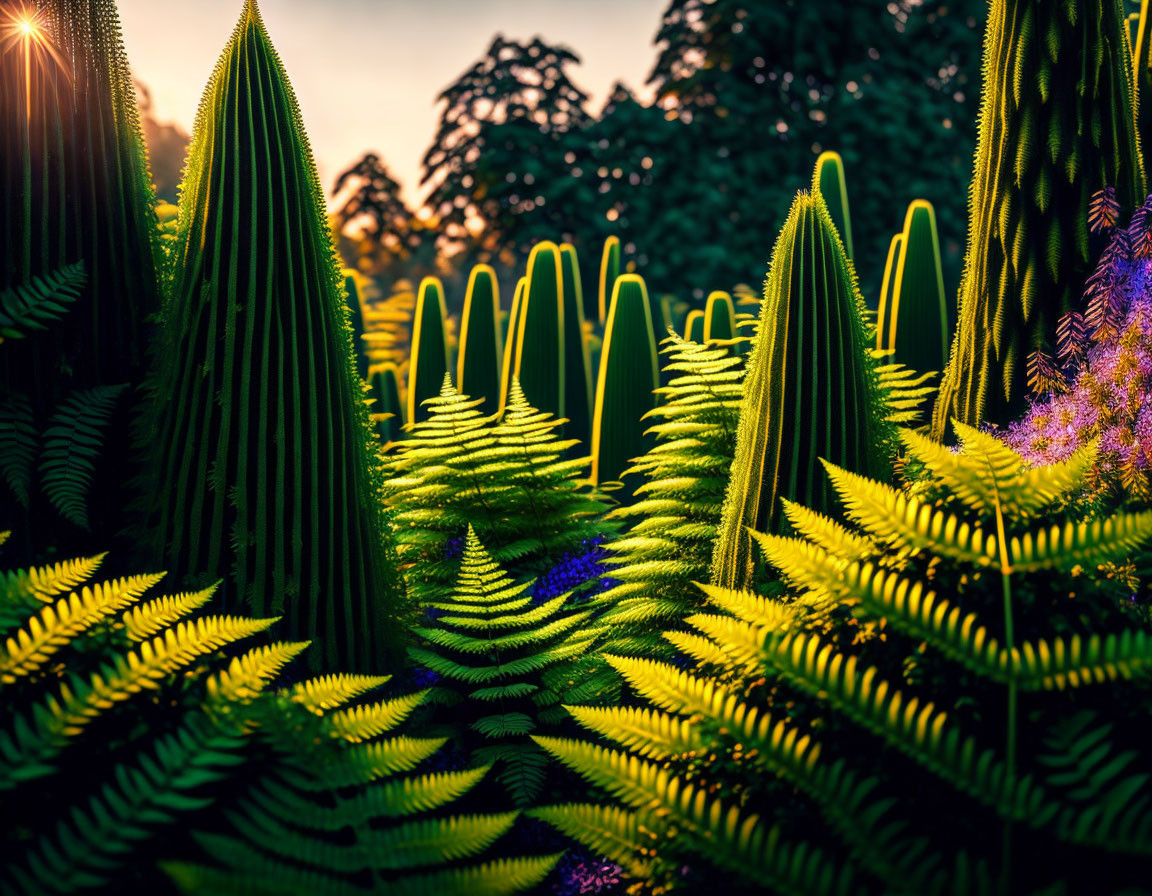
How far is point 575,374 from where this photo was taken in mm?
4863

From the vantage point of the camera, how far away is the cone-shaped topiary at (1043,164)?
10.3 feet

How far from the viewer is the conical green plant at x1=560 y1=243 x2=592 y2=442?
4857 millimetres

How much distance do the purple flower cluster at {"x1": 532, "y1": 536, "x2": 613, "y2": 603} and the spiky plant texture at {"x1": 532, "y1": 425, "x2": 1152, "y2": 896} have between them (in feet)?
4.62

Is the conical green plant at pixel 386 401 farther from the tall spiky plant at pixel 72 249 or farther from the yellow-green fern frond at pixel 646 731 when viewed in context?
the yellow-green fern frond at pixel 646 731

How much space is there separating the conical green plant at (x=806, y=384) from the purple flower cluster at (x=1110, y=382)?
2.12 feet

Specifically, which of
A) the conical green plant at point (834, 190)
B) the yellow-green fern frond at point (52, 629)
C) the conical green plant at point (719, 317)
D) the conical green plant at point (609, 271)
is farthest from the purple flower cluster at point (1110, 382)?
the conical green plant at point (609, 271)

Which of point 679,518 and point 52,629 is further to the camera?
point 679,518

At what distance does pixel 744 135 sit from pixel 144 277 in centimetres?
1375

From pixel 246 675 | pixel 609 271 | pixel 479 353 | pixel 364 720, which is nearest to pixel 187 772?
pixel 246 675

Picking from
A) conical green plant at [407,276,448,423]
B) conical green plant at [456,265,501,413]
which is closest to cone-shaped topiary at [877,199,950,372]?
conical green plant at [456,265,501,413]

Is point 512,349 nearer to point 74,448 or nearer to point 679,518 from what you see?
point 679,518

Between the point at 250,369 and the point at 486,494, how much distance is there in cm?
117

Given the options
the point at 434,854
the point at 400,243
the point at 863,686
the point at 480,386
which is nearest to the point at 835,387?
the point at 863,686

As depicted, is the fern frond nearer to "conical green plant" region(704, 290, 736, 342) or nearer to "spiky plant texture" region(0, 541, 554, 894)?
"spiky plant texture" region(0, 541, 554, 894)
